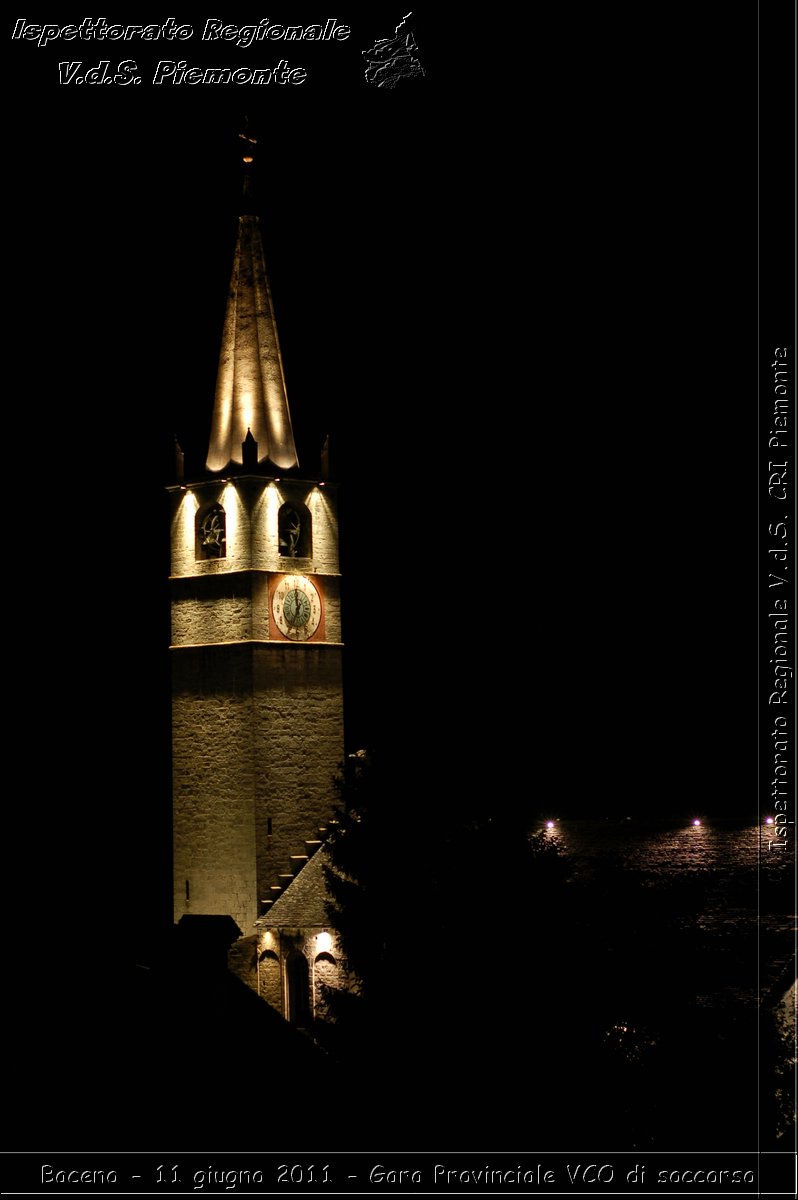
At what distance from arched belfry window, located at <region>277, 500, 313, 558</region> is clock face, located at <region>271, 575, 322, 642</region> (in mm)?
722

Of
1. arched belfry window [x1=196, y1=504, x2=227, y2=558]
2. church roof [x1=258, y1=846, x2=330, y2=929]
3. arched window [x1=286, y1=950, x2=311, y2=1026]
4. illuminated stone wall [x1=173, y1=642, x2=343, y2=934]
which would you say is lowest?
arched window [x1=286, y1=950, x2=311, y2=1026]

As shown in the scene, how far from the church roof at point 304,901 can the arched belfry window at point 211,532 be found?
8.90m

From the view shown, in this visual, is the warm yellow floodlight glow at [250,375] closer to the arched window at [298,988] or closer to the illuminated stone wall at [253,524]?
the illuminated stone wall at [253,524]

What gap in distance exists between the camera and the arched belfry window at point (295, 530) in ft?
187

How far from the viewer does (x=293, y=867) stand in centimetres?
5522

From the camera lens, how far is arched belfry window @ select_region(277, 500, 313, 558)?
56906mm

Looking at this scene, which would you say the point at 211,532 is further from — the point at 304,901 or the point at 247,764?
the point at 304,901

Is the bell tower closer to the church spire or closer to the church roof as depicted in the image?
the church spire

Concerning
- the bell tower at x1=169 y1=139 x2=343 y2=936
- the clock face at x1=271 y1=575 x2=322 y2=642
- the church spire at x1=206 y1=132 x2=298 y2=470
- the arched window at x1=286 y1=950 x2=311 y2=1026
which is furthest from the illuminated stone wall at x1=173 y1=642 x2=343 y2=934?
the church spire at x1=206 y1=132 x2=298 y2=470

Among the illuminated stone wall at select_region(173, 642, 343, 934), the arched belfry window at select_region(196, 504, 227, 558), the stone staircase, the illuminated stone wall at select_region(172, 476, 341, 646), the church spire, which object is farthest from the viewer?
the church spire

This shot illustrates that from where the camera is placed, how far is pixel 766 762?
4803 centimetres

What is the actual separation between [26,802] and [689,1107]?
34.6 m

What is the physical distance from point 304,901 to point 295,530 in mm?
10515

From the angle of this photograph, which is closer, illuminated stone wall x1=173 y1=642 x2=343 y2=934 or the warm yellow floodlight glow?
illuminated stone wall x1=173 y1=642 x2=343 y2=934
